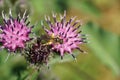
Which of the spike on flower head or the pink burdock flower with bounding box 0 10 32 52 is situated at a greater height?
the pink burdock flower with bounding box 0 10 32 52

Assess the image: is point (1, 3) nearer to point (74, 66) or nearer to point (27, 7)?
point (27, 7)

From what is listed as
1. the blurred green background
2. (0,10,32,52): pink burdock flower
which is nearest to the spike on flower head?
(0,10,32,52): pink burdock flower

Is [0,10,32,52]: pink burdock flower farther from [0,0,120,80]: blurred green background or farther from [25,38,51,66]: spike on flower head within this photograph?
[0,0,120,80]: blurred green background

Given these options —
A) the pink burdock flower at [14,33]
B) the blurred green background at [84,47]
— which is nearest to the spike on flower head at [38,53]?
the pink burdock flower at [14,33]

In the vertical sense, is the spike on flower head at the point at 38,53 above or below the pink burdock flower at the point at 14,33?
below

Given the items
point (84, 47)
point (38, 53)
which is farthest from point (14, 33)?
point (84, 47)

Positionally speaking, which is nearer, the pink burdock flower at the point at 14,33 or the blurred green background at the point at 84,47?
the pink burdock flower at the point at 14,33

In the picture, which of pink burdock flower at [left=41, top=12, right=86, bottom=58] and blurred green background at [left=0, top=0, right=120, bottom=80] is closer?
pink burdock flower at [left=41, top=12, right=86, bottom=58]

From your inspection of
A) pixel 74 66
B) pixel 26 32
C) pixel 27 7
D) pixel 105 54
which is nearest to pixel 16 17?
pixel 27 7

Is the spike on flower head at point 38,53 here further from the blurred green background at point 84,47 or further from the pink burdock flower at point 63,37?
the blurred green background at point 84,47
